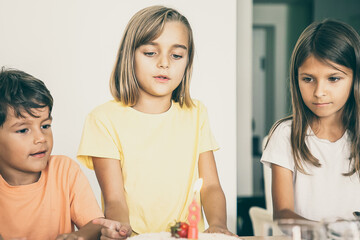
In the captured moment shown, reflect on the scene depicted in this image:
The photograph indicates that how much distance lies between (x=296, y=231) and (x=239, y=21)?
3.72 feet

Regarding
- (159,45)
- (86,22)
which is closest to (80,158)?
(159,45)

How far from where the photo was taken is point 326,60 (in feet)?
3.74

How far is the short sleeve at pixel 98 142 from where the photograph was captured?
3.75ft

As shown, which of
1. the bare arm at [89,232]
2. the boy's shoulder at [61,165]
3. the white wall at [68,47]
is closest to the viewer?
the bare arm at [89,232]

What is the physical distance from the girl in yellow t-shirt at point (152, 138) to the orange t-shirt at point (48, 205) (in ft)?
0.17

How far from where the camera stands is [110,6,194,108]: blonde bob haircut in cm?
122

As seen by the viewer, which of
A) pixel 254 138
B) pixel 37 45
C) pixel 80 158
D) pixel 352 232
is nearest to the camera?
pixel 352 232

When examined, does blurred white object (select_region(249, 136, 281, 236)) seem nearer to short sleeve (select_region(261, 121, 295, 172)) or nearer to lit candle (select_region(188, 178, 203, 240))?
short sleeve (select_region(261, 121, 295, 172))

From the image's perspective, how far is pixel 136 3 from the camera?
4.68ft

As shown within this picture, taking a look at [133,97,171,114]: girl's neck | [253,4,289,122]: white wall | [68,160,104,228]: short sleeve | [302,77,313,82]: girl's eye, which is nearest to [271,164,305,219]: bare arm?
[302,77,313,82]: girl's eye

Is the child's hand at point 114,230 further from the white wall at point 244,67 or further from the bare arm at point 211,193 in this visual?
the white wall at point 244,67

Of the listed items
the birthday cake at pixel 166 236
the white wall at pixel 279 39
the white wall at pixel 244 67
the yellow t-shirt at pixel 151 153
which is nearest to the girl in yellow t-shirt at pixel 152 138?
the yellow t-shirt at pixel 151 153

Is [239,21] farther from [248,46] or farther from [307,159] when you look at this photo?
[307,159]

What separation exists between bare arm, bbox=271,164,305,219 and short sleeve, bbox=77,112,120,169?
1.45 ft
